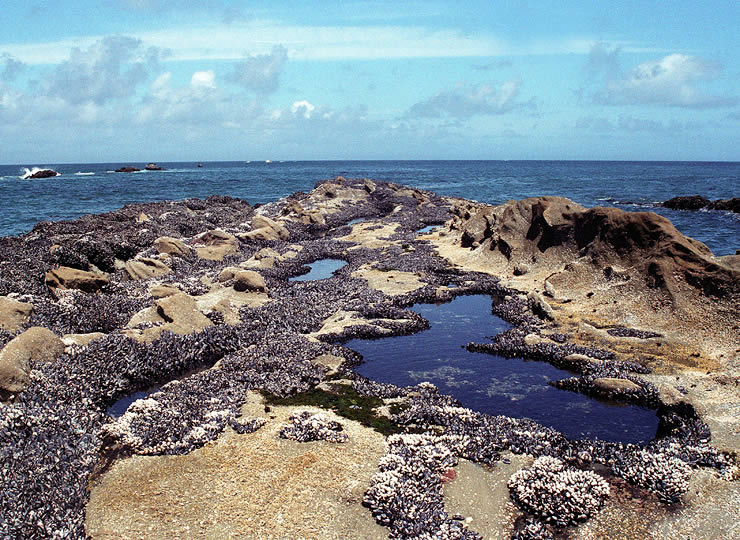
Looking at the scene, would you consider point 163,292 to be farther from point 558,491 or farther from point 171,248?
point 558,491

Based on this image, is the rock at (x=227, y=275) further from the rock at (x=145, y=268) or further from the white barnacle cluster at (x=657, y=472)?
the white barnacle cluster at (x=657, y=472)

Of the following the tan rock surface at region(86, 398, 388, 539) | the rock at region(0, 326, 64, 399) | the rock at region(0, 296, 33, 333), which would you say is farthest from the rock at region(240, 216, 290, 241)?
the tan rock surface at region(86, 398, 388, 539)

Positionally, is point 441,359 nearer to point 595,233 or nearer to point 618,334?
point 618,334

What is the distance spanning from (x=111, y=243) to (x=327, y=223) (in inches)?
905

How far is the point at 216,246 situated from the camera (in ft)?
109

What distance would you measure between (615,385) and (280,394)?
925cm

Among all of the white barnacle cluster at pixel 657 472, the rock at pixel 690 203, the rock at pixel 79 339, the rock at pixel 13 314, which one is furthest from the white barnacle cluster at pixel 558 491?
the rock at pixel 690 203

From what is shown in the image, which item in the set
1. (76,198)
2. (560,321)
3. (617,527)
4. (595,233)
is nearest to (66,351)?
(617,527)

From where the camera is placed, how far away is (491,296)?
77.5 ft

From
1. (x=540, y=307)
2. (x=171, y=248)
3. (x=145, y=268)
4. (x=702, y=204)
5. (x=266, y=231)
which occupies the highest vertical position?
(x=702, y=204)

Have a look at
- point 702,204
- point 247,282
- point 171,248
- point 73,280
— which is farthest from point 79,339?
point 702,204

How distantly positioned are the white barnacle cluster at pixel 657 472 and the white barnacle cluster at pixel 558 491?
2.46ft

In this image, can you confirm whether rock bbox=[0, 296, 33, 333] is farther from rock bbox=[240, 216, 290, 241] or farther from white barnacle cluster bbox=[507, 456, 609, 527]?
rock bbox=[240, 216, 290, 241]

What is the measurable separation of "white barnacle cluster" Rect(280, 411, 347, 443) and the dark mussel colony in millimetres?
34
